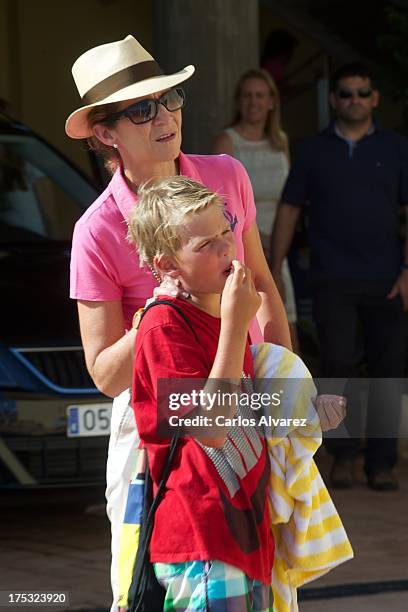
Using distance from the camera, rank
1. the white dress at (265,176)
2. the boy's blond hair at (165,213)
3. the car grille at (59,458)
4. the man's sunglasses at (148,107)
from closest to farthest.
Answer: the boy's blond hair at (165,213) → the man's sunglasses at (148,107) → the car grille at (59,458) → the white dress at (265,176)

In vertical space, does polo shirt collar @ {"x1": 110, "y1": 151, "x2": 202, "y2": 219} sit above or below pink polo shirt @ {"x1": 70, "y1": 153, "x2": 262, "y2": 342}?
above

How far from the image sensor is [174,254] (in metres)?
3.02

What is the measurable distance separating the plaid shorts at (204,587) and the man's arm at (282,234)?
4290 mm

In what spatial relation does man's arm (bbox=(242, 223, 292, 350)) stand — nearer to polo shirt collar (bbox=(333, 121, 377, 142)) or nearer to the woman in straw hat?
the woman in straw hat

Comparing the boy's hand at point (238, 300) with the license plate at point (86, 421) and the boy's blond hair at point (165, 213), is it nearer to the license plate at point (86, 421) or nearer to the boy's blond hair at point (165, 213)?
the boy's blond hair at point (165, 213)

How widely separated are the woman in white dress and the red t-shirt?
4.35 m

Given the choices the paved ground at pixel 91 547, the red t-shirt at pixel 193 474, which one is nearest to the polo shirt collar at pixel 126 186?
the red t-shirt at pixel 193 474

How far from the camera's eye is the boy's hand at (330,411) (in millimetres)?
3055

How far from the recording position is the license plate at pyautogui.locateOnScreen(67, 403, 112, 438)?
5793 millimetres

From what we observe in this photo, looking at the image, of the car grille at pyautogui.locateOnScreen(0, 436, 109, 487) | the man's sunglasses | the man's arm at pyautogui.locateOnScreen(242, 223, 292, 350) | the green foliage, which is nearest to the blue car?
the car grille at pyautogui.locateOnScreen(0, 436, 109, 487)

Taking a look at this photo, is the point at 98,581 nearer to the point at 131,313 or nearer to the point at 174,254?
the point at 131,313

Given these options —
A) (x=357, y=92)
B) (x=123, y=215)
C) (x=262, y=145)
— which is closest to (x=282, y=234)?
(x=262, y=145)

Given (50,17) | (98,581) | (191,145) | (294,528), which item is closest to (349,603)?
(98,581)

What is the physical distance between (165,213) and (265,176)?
448 cm
